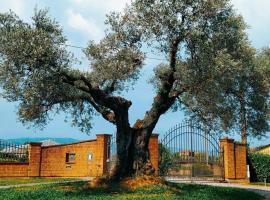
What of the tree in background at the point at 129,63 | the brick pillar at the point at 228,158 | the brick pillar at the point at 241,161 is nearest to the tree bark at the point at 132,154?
the tree in background at the point at 129,63

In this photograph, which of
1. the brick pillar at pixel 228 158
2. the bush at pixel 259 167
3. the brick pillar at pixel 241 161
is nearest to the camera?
the brick pillar at pixel 228 158

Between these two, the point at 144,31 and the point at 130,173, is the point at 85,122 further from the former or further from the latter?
Answer: the point at 144,31

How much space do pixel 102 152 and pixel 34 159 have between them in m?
4.19

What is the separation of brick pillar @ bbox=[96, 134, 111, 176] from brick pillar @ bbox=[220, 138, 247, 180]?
7.56 m

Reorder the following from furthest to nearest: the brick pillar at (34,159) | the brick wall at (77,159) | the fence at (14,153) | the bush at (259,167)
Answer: the bush at (259,167)
the fence at (14,153)
the brick wall at (77,159)
the brick pillar at (34,159)

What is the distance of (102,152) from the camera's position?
27.7 meters

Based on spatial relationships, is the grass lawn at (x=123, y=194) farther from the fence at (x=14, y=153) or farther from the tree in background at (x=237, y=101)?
the fence at (x=14, y=153)

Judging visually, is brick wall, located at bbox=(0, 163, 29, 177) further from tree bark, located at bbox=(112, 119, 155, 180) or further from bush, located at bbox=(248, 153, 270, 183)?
bush, located at bbox=(248, 153, 270, 183)

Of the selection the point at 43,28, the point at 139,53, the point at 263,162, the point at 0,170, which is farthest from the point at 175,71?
the point at 263,162

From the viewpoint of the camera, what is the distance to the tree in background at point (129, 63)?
51.2 ft

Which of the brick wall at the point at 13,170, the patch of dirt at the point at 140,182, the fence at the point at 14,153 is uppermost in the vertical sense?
the fence at the point at 14,153

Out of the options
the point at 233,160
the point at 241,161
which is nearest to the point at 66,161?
the point at 233,160

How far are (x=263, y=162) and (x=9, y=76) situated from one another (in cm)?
2071

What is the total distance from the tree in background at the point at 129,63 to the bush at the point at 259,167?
42.7 feet
